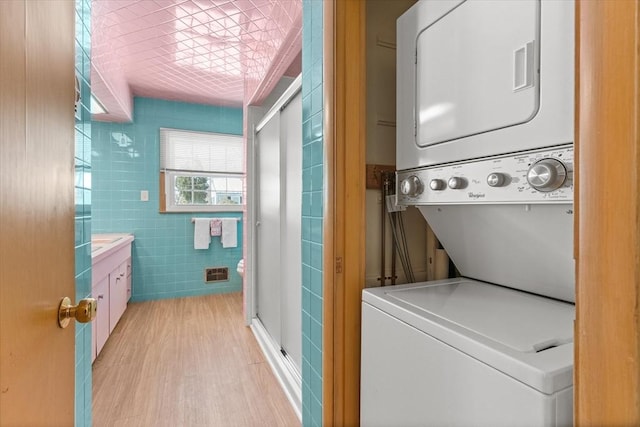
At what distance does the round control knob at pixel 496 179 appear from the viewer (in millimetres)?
834

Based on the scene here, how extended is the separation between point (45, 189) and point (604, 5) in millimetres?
920

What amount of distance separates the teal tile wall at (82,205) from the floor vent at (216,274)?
9.62 feet

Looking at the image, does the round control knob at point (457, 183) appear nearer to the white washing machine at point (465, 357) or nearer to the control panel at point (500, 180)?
the control panel at point (500, 180)

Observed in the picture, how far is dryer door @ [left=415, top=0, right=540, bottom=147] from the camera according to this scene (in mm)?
768

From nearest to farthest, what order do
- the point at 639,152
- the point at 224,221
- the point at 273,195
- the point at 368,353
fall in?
1. the point at 639,152
2. the point at 368,353
3. the point at 273,195
4. the point at 224,221

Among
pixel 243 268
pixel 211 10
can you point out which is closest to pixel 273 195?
pixel 243 268

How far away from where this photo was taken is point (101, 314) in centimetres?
240

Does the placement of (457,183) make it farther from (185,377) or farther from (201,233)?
(201,233)

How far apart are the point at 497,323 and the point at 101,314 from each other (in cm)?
265

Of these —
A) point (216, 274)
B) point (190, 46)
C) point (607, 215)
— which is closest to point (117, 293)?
point (216, 274)

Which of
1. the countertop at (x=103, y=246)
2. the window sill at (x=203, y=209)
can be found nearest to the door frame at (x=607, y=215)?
the countertop at (x=103, y=246)

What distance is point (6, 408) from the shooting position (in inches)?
18.5

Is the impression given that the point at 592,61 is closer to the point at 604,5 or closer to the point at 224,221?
the point at 604,5

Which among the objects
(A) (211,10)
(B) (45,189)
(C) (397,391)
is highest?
(A) (211,10)
